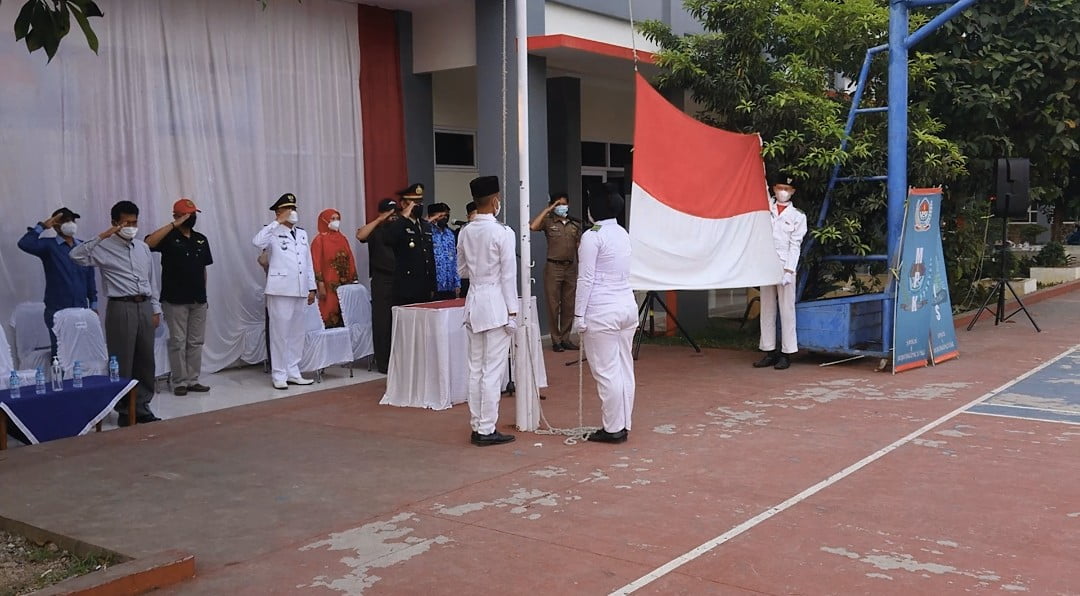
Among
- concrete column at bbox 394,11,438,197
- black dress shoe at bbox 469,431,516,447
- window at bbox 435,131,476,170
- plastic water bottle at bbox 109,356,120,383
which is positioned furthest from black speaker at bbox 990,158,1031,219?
plastic water bottle at bbox 109,356,120,383

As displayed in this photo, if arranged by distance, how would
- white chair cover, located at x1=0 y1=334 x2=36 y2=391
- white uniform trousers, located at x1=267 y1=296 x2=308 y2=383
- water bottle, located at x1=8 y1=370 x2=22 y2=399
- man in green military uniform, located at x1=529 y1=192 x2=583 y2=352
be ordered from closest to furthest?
water bottle, located at x1=8 y1=370 x2=22 y2=399
white chair cover, located at x1=0 y1=334 x2=36 y2=391
white uniform trousers, located at x1=267 y1=296 x2=308 y2=383
man in green military uniform, located at x1=529 y1=192 x2=583 y2=352

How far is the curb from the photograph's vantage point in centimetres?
1436

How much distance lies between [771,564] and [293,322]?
6.33 m

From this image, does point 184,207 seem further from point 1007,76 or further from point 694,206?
point 1007,76

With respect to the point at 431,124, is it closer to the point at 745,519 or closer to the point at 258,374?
the point at 258,374

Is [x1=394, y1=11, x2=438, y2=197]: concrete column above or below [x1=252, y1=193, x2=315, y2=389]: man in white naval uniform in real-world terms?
above

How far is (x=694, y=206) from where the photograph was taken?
9.82m

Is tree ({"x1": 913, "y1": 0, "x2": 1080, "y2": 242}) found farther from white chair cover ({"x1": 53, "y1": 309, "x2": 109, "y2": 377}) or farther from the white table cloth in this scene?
white chair cover ({"x1": 53, "y1": 309, "x2": 109, "y2": 377})

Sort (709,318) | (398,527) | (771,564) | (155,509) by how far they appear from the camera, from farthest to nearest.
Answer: (709,318), (155,509), (398,527), (771,564)

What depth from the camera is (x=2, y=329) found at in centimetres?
805

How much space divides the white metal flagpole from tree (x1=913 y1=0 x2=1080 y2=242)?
7470 mm

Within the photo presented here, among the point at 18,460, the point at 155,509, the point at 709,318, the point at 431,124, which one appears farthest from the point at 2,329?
the point at 709,318

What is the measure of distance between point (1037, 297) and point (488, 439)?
1395 cm

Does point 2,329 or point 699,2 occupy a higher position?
point 699,2
